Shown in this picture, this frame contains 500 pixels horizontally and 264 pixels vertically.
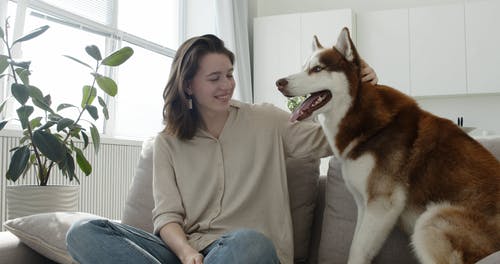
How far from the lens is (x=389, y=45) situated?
5066 millimetres

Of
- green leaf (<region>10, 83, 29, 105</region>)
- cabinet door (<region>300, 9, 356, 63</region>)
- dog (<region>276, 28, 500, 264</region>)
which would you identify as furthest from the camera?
cabinet door (<region>300, 9, 356, 63</region>)

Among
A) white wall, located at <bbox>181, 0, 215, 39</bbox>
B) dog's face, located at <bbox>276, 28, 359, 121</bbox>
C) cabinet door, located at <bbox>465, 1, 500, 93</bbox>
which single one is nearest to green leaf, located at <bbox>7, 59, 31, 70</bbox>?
dog's face, located at <bbox>276, 28, 359, 121</bbox>

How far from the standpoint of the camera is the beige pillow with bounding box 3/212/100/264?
1.67 meters

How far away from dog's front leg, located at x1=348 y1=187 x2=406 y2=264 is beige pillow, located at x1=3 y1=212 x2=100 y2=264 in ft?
2.81

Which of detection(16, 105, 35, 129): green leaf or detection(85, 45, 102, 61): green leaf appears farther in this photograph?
detection(85, 45, 102, 61): green leaf

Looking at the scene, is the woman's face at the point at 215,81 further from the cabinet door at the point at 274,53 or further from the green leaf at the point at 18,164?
the cabinet door at the point at 274,53

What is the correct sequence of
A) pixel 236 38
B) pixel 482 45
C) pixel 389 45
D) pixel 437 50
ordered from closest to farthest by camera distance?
pixel 482 45
pixel 437 50
pixel 389 45
pixel 236 38

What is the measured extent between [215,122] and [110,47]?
2.52 metres

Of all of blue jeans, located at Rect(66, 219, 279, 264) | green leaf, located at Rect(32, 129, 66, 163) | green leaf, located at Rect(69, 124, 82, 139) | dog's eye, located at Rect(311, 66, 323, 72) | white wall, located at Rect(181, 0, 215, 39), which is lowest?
blue jeans, located at Rect(66, 219, 279, 264)

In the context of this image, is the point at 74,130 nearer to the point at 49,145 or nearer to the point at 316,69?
the point at 49,145

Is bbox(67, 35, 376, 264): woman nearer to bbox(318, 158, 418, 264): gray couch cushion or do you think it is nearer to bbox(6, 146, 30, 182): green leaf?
bbox(318, 158, 418, 264): gray couch cushion

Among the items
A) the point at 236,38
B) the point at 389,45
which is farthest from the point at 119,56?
the point at 389,45

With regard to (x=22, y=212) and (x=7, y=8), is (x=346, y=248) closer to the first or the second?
(x=22, y=212)

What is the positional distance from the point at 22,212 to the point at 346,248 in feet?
4.79
